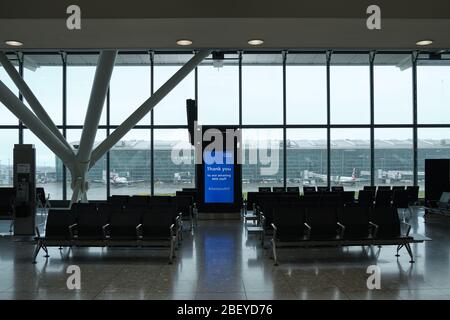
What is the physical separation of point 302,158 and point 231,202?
4946 millimetres

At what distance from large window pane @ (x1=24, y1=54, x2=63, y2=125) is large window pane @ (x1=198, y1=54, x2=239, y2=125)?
561 cm

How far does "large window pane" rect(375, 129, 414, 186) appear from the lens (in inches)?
674

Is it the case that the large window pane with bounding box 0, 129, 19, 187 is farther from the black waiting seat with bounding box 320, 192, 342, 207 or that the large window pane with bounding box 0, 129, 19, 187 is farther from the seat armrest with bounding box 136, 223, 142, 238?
the black waiting seat with bounding box 320, 192, 342, 207

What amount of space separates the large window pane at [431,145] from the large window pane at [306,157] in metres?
3.93

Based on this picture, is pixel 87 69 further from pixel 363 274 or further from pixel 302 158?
pixel 363 274

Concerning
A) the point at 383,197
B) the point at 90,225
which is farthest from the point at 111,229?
the point at 383,197

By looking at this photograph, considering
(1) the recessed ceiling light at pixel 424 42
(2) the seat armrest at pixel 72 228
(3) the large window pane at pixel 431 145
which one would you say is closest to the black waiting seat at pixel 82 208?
(2) the seat armrest at pixel 72 228

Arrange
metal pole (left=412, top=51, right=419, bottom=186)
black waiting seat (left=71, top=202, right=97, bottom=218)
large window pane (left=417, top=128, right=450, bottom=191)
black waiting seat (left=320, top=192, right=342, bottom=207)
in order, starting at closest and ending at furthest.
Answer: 1. black waiting seat (left=71, top=202, right=97, bottom=218)
2. black waiting seat (left=320, top=192, right=342, bottom=207)
3. metal pole (left=412, top=51, right=419, bottom=186)
4. large window pane (left=417, top=128, right=450, bottom=191)

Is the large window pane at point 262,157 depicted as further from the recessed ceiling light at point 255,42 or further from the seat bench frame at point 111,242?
the recessed ceiling light at point 255,42

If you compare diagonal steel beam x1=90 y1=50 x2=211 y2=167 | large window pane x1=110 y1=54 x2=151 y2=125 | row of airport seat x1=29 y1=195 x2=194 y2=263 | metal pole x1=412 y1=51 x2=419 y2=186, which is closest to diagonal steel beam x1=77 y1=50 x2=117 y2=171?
diagonal steel beam x1=90 y1=50 x2=211 y2=167

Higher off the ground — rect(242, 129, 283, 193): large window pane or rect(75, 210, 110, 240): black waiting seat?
rect(242, 129, 283, 193): large window pane

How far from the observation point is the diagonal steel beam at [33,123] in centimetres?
1094

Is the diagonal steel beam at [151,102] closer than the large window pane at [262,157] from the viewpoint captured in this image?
Yes
